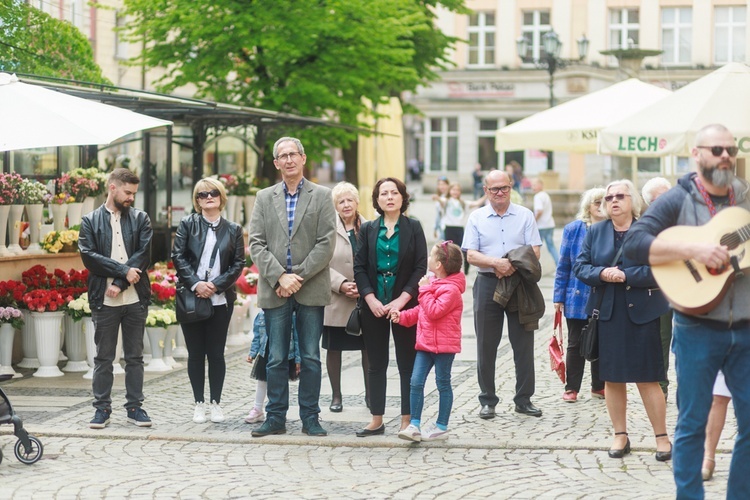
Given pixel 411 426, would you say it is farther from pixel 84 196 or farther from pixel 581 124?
pixel 581 124

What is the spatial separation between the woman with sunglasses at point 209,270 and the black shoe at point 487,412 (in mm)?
1882

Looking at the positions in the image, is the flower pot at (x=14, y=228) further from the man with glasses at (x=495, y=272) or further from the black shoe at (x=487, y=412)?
the black shoe at (x=487, y=412)

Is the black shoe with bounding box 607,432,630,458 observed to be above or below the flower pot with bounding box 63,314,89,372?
below

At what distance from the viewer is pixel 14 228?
39.9 feet

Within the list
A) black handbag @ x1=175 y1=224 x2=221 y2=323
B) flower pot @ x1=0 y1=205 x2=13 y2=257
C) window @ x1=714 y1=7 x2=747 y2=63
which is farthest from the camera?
window @ x1=714 y1=7 x2=747 y2=63

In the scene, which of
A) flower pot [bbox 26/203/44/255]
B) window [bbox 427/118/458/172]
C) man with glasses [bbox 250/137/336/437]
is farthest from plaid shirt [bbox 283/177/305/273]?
window [bbox 427/118/458/172]

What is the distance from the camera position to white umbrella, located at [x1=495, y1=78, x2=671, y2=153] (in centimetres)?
1642

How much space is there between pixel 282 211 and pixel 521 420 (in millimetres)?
2290

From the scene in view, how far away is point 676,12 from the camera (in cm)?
5025

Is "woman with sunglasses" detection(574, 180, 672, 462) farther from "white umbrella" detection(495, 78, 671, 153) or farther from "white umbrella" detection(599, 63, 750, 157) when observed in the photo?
"white umbrella" detection(495, 78, 671, 153)

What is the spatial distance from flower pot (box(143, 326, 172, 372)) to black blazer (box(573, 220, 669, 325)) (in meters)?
4.74

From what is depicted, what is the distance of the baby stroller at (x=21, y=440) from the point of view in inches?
302

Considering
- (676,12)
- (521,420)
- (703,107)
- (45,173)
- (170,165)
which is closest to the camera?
(521,420)

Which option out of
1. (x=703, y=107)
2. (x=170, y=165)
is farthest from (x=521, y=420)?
(x=170, y=165)
